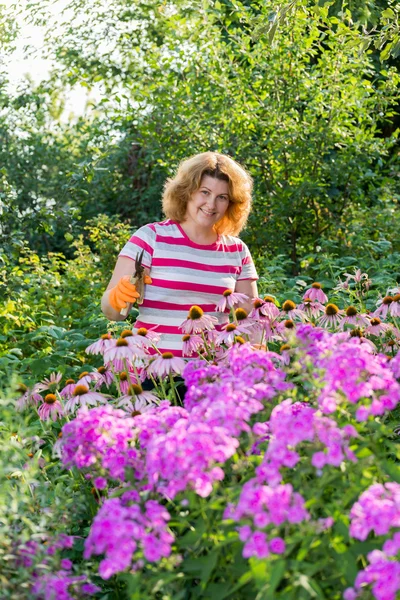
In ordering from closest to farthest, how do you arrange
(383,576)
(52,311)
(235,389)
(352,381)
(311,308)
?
(383,576), (352,381), (235,389), (311,308), (52,311)

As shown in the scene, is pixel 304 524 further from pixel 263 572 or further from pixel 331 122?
pixel 331 122

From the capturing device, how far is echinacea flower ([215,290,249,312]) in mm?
2855

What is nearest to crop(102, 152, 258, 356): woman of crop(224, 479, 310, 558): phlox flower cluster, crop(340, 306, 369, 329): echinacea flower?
crop(340, 306, 369, 329): echinacea flower

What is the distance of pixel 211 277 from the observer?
10.2 ft

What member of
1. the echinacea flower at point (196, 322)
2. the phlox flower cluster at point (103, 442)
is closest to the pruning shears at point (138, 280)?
the echinacea flower at point (196, 322)

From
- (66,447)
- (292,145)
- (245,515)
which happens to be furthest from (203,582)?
(292,145)

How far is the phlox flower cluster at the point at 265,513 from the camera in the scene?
134 centimetres

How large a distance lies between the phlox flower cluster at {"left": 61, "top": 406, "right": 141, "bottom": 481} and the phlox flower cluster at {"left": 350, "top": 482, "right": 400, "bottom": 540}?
1.59 feet

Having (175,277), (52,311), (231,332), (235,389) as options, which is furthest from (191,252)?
(52,311)

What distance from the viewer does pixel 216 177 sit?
3135 mm

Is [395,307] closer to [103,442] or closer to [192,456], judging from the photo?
[103,442]

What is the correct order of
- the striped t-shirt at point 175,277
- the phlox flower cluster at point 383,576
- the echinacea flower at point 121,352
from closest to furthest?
the phlox flower cluster at point 383,576, the echinacea flower at point 121,352, the striped t-shirt at point 175,277

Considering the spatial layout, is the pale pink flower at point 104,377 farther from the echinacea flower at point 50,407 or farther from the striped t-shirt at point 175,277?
the striped t-shirt at point 175,277

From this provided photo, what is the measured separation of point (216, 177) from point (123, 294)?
671 millimetres
